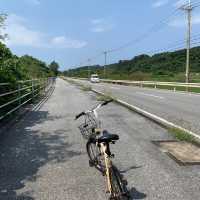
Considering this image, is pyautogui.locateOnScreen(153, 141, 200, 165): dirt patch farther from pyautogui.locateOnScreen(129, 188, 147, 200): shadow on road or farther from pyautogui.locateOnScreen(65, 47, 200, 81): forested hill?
pyautogui.locateOnScreen(65, 47, 200, 81): forested hill

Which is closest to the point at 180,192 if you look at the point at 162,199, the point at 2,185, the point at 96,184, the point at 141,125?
the point at 162,199

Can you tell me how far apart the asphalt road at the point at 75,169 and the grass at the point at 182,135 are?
246 mm

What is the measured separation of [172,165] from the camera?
20.2ft

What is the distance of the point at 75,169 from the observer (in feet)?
19.6

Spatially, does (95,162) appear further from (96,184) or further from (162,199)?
(162,199)

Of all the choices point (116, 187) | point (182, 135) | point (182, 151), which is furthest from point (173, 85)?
point (116, 187)

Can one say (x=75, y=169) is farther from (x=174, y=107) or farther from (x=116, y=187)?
(x=174, y=107)

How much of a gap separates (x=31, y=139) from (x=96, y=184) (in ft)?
13.0

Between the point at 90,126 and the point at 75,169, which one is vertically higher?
the point at 90,126

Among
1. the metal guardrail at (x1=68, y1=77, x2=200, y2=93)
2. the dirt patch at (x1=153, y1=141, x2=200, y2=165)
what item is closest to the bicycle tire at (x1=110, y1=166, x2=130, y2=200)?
the dirt patch at (x1=153, y1=141, x2=200, y2=165)

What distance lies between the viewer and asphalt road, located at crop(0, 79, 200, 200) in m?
4.83

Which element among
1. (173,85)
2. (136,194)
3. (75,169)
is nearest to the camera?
(136,194)

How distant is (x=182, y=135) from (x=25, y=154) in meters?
3.96

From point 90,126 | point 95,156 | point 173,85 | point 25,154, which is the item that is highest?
point 90,126
